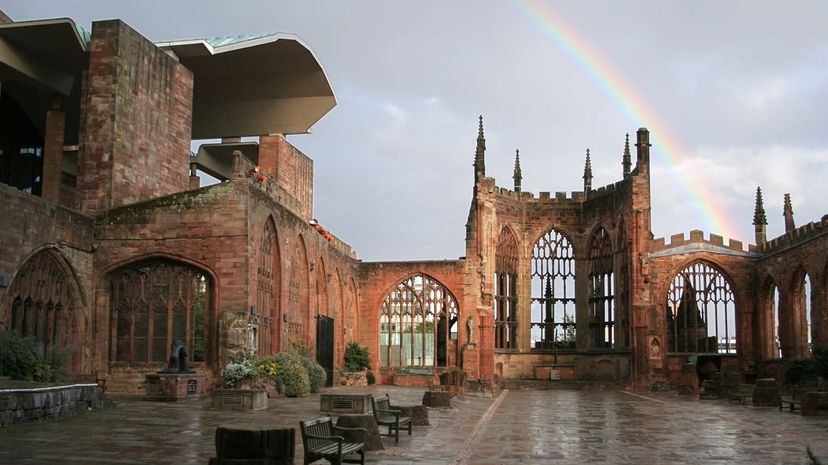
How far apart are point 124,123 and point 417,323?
70.4ft

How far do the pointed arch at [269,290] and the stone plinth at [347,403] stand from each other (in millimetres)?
6973

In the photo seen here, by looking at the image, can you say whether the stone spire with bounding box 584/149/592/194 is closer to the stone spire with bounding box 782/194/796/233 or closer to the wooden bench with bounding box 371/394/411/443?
the stone spire with bounding box 782/194/796/233

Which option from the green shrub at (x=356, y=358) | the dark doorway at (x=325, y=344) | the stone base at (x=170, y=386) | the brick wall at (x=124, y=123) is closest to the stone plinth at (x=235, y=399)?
the stone base at (x=170, y=386)

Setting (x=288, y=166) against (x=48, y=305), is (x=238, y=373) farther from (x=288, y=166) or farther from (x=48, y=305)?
(x=288, y=166)

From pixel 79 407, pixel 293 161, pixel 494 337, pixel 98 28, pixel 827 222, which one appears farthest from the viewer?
pixel 494 337

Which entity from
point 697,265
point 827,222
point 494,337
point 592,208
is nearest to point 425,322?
point 494,337

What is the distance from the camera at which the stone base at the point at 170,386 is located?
68.9ft

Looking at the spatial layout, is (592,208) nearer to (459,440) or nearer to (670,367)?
(670,367)

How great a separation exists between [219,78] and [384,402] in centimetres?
2663

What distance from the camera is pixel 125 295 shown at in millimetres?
24953

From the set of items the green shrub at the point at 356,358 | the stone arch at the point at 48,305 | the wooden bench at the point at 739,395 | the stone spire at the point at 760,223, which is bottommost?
the wooden bench at the point at 739,395

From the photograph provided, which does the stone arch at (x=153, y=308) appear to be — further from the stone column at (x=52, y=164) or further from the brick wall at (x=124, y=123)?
the stone column at (x=52, y=164)

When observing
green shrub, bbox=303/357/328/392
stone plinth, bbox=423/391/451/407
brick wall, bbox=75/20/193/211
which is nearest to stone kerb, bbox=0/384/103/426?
stone plinth, bbox=423/391/451/407

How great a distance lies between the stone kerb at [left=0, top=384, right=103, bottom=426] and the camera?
1392 cm
